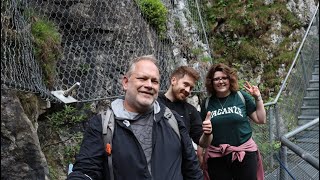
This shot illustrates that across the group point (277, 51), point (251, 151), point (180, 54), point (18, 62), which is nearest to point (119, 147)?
point (251, 151)

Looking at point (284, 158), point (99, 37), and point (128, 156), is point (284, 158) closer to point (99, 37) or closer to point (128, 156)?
point (128, 156)

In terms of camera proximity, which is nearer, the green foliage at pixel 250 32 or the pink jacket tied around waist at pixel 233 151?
the pink jacket tied around waist at pixel 233 151

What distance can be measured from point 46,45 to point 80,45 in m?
0.90

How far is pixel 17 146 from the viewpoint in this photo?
9.16ft

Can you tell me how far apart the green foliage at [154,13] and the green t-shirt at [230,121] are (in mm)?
3570

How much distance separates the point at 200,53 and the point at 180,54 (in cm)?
61

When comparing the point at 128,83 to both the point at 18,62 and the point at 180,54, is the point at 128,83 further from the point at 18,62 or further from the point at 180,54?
the point at 180,54

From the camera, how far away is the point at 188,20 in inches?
303

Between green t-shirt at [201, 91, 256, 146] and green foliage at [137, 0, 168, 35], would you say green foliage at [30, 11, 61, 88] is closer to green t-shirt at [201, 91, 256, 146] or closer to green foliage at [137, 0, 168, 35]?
green t-shirt at [201, 91, 256, 146]

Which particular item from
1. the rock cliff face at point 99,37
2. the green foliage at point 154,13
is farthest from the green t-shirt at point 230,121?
the green foliage at point 154,13

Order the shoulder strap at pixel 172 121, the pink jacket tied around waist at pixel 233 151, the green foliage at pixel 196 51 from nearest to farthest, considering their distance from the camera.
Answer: the shoulder strap at pixel 172 121, the pink jacket tied around waist at pixel 233 151, the green foliage at pixel 196 51

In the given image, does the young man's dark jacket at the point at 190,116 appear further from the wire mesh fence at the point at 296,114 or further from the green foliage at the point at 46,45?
the green foliage at the point at 46,45

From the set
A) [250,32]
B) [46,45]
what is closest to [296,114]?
[46,45]

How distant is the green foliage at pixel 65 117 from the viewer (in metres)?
4.00
